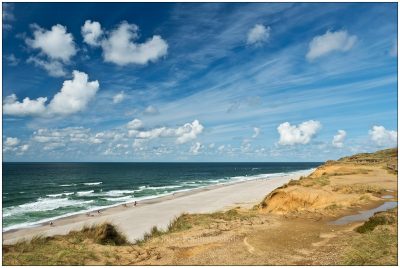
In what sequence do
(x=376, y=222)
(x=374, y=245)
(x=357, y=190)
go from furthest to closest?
(x=357, y=190), (x=376, y=222), (x=374, y=245)

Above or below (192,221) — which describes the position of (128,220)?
below

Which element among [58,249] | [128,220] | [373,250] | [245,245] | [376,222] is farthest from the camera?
[128,220]

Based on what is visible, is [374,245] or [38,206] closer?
[374,245]

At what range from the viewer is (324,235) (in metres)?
16.5

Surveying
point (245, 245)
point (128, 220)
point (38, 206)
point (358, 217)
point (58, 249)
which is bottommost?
point (128, 220)

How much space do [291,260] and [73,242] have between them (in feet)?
31.1

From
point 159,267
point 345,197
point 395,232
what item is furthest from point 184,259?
point 345,197

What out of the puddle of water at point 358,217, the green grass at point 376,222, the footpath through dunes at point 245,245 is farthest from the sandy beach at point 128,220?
the green grass at point 376,222

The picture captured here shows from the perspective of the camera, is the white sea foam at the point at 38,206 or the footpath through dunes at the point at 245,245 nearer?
the footpath through dunes at the point at 245,245

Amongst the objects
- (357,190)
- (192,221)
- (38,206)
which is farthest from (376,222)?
(38,206)

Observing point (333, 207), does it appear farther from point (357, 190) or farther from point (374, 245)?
point (374, 245)

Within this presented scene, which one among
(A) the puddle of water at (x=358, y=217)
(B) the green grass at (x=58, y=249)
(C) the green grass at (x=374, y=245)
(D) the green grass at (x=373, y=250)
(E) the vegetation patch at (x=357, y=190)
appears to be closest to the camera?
(D) the green grass at (x=373, y=250)

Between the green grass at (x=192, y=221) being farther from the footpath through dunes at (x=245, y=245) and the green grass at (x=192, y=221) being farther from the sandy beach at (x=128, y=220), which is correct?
the sandy beach at (x=128, y=220)

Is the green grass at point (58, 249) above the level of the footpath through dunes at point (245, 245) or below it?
above
